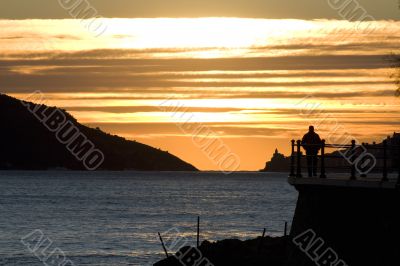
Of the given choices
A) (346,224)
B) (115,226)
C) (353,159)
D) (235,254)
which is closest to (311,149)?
(353,159)

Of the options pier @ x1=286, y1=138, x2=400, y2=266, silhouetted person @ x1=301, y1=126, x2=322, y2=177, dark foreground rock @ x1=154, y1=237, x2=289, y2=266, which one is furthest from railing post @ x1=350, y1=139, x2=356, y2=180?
dark foreground rock @ x1=154, y1=237, x2=289, y2=266

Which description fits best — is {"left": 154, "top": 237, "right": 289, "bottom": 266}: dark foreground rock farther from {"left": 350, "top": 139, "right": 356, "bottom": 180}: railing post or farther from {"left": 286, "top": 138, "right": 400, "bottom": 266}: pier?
{"left": 350, "top": 139, "right": 356, "bottom": 180}: railing post

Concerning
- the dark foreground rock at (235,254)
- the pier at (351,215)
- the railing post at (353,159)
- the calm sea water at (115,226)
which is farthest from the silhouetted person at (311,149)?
the calm sea water at (115,226)

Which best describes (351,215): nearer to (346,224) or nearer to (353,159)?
(346,224)

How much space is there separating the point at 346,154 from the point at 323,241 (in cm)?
258

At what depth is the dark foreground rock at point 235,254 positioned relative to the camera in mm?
41719

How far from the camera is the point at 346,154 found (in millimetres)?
30516

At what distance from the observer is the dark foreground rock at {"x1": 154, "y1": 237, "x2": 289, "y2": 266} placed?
41719 millimetres

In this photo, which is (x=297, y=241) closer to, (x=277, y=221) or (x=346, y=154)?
(x=346, y=154)

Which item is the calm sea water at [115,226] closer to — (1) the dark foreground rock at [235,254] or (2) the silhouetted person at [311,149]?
(1) the dark foreground rock at [235,254]

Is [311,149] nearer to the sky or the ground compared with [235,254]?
nearer to the sky

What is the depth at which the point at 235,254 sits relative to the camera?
4412 cm

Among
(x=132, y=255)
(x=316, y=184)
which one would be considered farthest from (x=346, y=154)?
(x=132, y=255)

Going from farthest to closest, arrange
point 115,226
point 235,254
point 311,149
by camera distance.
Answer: point 115,226, point 235,254, point 311,149
